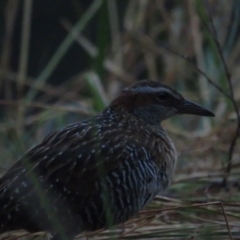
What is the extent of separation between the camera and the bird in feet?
16.0

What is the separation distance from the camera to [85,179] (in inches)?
195

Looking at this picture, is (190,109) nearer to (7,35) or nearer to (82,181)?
(82,181)

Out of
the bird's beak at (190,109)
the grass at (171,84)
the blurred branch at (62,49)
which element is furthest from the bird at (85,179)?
the blurred branch at (62,49)

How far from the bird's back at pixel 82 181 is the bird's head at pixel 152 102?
0.41 m

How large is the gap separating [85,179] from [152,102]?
2.74ft

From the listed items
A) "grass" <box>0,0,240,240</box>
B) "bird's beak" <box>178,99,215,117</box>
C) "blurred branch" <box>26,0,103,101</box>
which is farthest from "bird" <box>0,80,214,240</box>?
"blurred branch" <box>26,0,103,101</box>

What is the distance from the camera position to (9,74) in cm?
859

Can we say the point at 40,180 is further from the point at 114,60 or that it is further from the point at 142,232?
the point at 114,60

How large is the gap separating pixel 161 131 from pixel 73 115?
3.06 meters

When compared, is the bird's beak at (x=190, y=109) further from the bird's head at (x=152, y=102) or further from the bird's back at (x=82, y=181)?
the bird's back at (x=82, y=181)

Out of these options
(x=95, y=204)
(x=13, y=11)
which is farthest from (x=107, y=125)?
(x=13, y=11)

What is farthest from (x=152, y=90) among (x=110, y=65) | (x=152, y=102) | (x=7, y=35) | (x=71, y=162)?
(x=110, y=65)

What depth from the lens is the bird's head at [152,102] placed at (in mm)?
5605

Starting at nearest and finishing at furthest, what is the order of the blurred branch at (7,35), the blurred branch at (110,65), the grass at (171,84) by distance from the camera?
the grass at (171,84) → the blurred branch at (7,35) → the blurred branch at (110,65)
